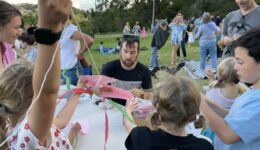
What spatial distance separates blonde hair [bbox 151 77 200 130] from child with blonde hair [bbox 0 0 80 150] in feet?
1.47

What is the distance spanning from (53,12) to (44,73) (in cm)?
19

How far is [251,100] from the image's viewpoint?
159cm

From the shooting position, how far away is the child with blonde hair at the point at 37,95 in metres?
0.85

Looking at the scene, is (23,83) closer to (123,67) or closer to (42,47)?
(42,47)

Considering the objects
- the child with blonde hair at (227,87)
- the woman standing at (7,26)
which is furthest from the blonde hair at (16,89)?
the child with blonde hair at (227,87)

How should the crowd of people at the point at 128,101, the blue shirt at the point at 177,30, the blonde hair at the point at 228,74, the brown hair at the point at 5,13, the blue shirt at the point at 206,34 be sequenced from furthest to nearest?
the blue shirt at the point at 177,30
the blue shirt at the point at 206,34
the brown hair at the point at 5,13
the blonde hair at the point at 228,74
the crowd of people at the point at 128,101

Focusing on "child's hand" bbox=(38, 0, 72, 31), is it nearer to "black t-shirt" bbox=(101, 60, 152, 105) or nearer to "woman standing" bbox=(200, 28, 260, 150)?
"woman standing" bbox=(200, 28, 260, 150)

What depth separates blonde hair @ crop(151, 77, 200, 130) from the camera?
5.27ft

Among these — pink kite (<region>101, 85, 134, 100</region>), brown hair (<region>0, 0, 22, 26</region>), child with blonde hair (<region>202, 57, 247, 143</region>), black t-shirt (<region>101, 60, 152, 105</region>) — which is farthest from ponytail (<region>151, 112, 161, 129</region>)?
black t-shirt (<region>101, 60, 152, 105</region>)

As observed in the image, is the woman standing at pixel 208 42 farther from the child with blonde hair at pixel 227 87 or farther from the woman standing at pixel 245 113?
the woman standing at pixel 245 113

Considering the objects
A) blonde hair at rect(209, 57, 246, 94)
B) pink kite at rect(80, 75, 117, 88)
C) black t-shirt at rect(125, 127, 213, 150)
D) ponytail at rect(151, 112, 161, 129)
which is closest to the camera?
black t-shirt at rect(125, 127, 213, 150)

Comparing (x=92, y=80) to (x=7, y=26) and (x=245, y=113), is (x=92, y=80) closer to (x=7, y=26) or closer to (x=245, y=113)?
(x=245, y=113)

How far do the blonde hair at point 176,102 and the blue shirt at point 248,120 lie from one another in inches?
6.8

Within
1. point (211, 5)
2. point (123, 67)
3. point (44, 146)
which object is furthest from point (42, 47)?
point (211, 5)
